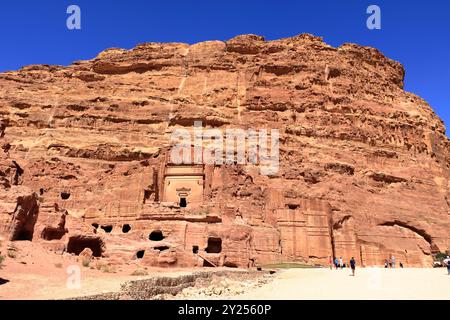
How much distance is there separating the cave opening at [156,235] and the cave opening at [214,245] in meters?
3.35

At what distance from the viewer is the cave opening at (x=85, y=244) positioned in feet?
92.1

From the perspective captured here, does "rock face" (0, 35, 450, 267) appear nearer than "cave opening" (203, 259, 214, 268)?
No

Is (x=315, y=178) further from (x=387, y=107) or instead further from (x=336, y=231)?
(x=387, y=107)

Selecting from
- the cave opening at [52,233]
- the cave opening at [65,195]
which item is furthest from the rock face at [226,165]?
the cave opening at [65,195]

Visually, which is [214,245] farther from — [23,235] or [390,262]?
[390,262]

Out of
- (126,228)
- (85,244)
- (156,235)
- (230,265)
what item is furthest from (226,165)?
(85,244)

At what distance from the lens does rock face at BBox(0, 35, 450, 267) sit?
3095 centimetres

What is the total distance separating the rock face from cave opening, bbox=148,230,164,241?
113mm

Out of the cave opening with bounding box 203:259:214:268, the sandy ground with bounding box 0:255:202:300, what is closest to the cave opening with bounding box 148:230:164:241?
the cave opening with bounding box 203:259:214:268

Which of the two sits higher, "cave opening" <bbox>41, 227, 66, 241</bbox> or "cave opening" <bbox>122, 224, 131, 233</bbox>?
"cave opening" <bbox>122, 224, 131, 233</bbox>

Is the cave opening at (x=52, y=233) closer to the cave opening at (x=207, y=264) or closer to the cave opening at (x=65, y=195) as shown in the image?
the cave opening at (x=207, y=264)

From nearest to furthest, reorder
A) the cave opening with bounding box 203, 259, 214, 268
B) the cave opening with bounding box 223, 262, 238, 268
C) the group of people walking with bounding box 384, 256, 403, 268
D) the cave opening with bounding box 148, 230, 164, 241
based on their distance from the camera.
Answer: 1. the cave opening with bounding box 203, 259, 214, 268
2. the cave opening with bounding box 223, 262, 238, 268
3. the cave opening with bounding box 148, 230, 164, 241
4. the group of people walking with bounding box 384, 256, 403, 268

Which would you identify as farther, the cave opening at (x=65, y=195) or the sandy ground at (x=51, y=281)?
the cave opening at (x=65, y=195)

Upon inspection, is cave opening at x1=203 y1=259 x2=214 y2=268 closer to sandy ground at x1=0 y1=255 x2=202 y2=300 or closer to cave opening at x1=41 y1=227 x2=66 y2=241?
sandy ground at x1=0 y1=255 x2=202 y2=300
